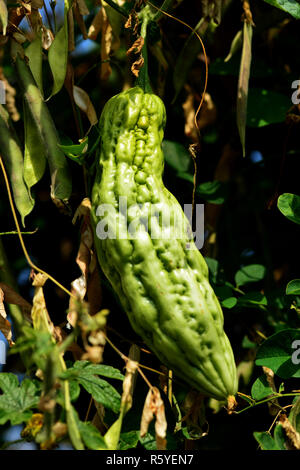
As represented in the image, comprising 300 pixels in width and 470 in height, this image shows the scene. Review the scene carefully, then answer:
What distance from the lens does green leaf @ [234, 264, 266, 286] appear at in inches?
54.3

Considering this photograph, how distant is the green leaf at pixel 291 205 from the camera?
3.93 ft

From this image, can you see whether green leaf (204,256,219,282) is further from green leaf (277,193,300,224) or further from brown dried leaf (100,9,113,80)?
brown dried leaf (100,9,113,80)

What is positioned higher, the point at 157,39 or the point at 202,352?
the point at 157,39

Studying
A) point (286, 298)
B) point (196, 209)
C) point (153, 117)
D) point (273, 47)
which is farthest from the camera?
point (273, 47)

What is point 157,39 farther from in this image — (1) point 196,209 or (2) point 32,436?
(2) point 32,436

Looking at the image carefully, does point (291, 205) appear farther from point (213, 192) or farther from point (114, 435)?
point (114, 435)

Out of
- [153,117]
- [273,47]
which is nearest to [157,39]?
[153,117]

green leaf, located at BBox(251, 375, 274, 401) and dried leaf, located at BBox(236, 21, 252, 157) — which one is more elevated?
dried leaf, located at BBox(236, 21, 252, 157)

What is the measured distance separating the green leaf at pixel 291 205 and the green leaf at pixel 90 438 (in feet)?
1.86

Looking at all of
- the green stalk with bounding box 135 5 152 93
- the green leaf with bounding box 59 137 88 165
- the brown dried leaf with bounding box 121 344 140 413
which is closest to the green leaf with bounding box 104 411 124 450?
the brown dried leaf with bounding box 121 344 140 413

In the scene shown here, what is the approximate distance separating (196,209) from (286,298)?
1.00ft

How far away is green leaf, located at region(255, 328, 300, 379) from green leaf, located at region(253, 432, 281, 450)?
151mm

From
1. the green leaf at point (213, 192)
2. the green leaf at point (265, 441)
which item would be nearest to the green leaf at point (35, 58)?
the green leaf at point (213, 192)
